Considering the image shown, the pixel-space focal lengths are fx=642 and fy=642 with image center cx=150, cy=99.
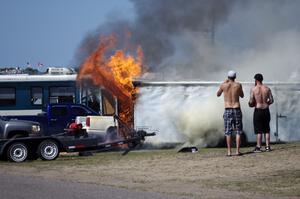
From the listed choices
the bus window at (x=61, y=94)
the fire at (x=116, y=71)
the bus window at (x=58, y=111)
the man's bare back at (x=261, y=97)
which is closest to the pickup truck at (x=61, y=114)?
the bus window at (x=58, y=111)

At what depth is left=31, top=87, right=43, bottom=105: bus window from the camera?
86.6 feet

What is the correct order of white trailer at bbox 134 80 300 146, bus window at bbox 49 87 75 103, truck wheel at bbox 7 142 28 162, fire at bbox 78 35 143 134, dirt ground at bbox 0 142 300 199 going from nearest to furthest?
dirt ground at bbox 0 142 300 199 < truck wheel at bbox 7 142 28 162 < white trailer at bbox 134 80 300 146 < fire at bbox 78 35 143 134 < bus window at bbox 49 87 75 103

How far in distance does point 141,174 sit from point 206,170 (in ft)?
4.42

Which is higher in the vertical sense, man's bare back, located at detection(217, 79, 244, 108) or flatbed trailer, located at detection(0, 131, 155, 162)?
man's bare back, located at detection(217, 79, 244, 108)

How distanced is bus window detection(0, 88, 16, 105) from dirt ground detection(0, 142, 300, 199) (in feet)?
32.0

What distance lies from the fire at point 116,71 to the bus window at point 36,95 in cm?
199

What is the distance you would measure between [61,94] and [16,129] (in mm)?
7493

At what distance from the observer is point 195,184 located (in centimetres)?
1166

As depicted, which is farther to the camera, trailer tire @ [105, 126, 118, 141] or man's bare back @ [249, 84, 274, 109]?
trailer tire @ [105, 126, 118, 141]

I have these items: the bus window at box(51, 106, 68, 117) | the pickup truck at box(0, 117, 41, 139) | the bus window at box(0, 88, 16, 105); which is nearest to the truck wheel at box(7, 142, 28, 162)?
the pickup truck at box(0, 117, 41, 139)

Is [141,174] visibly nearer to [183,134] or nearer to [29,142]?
[29,142]

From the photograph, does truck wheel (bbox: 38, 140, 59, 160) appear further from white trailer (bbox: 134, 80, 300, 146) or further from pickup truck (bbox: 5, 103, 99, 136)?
pickup truck (bbox: 5, 103, 99, 136)

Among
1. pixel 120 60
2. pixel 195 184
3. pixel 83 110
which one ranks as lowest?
pixel 195 184

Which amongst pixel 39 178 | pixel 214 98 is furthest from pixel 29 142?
pixel 214 98
